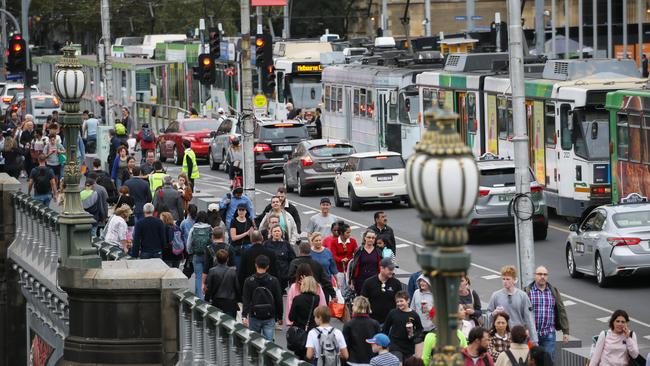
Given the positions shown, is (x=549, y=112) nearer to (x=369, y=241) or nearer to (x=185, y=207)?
(x=185, y=207)

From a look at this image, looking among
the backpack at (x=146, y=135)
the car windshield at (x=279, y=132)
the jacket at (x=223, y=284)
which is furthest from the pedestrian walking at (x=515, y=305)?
the car windshield at (x=279, y=132)

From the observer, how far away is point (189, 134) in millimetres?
52594

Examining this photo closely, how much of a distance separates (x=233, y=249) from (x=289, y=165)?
20.6 m

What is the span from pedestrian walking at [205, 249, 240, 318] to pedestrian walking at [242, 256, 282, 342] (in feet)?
3.72

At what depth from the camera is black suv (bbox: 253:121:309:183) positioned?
45.6 m

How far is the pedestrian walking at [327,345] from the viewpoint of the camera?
49.4ft

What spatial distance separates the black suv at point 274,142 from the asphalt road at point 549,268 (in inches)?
129

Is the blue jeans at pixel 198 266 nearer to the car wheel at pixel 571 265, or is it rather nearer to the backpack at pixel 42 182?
the car wheel at pixel 571 265

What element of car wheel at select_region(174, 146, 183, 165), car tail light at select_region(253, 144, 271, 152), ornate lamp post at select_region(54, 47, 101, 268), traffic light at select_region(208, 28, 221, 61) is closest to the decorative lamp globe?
ornate lamp post at select_region(54, 47, 101, 268)

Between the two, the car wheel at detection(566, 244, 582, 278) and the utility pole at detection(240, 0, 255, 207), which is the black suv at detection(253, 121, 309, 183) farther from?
the car wheel at detection(566, 244, 582, 278)

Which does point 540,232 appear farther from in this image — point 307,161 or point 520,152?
point 307,161

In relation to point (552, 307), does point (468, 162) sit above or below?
above

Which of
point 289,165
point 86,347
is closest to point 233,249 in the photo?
point 86,347

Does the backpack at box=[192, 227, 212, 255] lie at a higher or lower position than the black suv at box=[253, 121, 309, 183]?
higher
